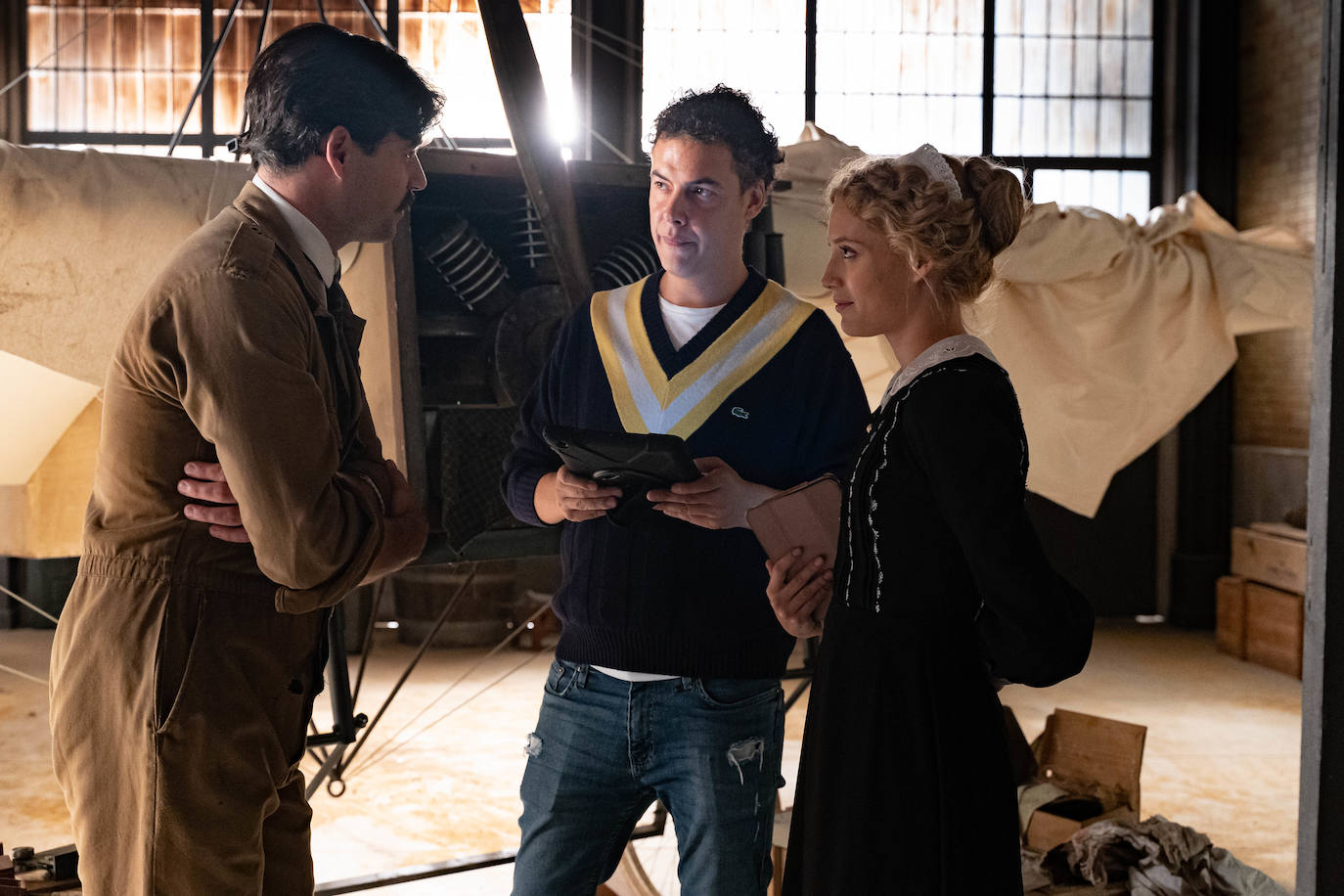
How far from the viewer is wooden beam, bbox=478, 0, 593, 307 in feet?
7.70

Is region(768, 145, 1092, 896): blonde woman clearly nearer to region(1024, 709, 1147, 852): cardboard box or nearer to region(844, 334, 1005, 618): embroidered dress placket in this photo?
region(844, 334, 1005, 618): embroidered dress placket

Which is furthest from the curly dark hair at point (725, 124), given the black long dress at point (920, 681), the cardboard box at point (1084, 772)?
the cardboard box at point (1084, 772)

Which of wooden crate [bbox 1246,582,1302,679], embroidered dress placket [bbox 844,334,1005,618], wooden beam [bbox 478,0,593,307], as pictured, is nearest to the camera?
embroidered dress placket [bbox 844,334,1005,618]

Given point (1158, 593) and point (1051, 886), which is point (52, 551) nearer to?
point (1051, 886)

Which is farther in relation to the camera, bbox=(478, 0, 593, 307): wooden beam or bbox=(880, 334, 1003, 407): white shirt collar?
bbox=(478, 0, 593, 307): wooden beam

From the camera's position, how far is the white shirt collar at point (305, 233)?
1.56 metres

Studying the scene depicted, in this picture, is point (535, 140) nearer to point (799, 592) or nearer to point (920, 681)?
point (799, 592)

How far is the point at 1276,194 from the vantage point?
24.9 ft

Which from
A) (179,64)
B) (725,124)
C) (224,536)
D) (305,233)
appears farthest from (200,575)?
(179,64)

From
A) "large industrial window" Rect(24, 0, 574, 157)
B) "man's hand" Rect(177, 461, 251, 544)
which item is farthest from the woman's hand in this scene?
"large industrial window" Rect(24, 0, 574, 157)

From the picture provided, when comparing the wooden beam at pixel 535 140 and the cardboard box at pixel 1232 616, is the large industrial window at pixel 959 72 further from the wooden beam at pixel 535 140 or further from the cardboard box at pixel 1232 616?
the wooden beam at pixel 535 140

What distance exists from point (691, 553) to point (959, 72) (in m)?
6.90

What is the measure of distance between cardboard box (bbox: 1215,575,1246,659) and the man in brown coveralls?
6.50 meters

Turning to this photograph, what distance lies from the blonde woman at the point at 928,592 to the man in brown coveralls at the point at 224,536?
59 centimetres
